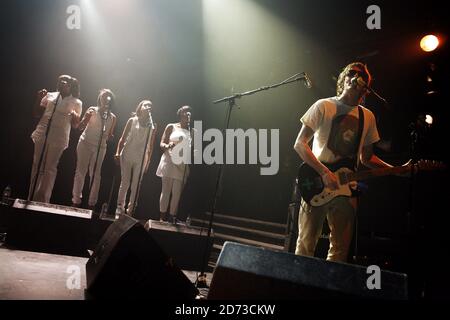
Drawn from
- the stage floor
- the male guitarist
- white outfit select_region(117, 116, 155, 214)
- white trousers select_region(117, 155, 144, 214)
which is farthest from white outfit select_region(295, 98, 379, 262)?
white trousers select_region(117, 155, 144, 214)

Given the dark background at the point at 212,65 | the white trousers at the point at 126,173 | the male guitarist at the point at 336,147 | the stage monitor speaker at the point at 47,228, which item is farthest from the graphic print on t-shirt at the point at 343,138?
the white trousers at the point at 126,173

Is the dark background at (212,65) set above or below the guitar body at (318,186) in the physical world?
above

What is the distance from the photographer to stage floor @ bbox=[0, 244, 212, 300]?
7.77 ft

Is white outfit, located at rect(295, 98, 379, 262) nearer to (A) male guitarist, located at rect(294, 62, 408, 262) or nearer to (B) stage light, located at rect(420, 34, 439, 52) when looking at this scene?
(A) male guitarist, located at rect(294, 62, 408, 262)

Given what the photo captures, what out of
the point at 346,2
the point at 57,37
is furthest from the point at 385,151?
the point at 57,37

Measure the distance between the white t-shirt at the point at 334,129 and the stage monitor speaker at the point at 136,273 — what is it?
5.18 feet

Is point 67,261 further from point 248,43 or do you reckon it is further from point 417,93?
point 248,43

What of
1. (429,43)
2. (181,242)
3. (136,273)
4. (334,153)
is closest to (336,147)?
(334,153)

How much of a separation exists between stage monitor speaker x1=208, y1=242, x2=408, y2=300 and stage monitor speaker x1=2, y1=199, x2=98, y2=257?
3.33 meters

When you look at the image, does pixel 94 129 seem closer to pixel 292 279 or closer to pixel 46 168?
pixel 46 168

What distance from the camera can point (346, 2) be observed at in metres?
7.25

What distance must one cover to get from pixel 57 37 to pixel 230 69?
462 centimetres

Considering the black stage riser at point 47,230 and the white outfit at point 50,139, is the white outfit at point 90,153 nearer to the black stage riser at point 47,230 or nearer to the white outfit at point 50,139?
the white outfit at point 50,139

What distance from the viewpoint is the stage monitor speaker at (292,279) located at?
167cm
